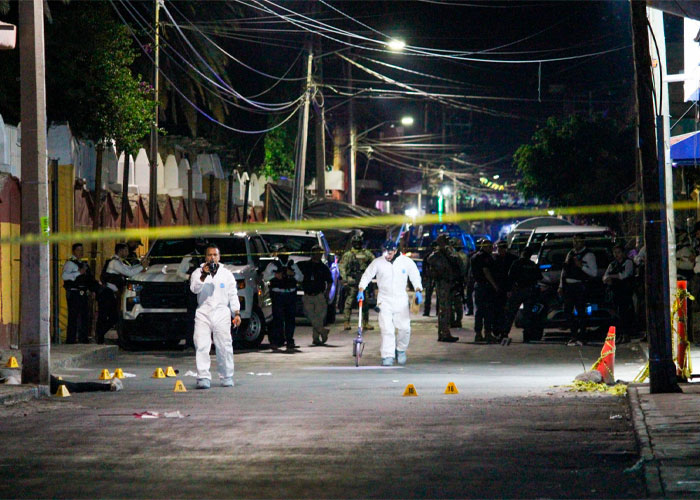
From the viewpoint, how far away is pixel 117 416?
1151cm

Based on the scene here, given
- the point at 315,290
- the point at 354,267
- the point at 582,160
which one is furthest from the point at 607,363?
the point at 582,160

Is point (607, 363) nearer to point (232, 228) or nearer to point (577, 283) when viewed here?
point (577, 283)

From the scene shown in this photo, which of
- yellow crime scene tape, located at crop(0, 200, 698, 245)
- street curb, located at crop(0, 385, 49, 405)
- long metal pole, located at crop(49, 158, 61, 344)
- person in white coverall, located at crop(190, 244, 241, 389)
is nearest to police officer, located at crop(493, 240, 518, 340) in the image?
yellow crime scene tape, located at crop(0, 200, 698, 245)

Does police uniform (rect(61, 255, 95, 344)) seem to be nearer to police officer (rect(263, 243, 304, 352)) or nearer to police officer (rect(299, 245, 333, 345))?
police officer (rect(263, 243, 304, 352))

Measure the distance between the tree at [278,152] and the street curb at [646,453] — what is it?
122 ft

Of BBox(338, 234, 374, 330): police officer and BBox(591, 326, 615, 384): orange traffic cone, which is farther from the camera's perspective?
BBox(338, 234, 374, 330): police officer

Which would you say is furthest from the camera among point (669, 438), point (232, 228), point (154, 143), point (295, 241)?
point (154, 143)

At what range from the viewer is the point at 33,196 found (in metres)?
13.9

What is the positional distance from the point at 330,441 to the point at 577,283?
38.7 ft

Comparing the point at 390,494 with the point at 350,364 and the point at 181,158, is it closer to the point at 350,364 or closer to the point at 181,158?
the point at 350,364

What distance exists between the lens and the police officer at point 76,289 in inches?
812

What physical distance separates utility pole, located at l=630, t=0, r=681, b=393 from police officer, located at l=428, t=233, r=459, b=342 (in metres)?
9.09

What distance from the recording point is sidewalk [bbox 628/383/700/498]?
7551 mm

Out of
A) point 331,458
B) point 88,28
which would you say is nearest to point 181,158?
point 88,28
